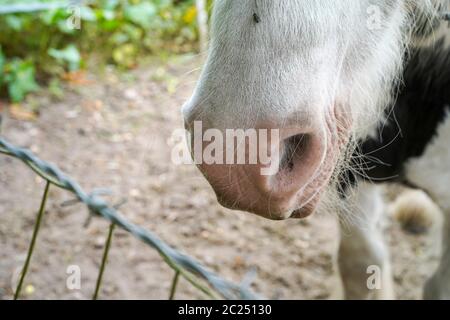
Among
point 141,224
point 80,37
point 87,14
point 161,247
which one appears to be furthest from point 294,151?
point 80,37

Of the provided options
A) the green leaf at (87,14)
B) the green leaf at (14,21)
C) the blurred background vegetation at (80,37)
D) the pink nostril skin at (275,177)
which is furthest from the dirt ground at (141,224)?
the pink nostril skin at (275,177)

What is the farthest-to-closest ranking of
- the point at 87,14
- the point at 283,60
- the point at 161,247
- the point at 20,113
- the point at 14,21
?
the point at 87,14, the point at 14,21, the point at 20,113, the point at 161,247, the point at 283,60

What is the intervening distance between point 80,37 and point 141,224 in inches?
79.1

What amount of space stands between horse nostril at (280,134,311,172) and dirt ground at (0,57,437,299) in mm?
1092

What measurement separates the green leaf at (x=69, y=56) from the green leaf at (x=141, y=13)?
23.1 inches

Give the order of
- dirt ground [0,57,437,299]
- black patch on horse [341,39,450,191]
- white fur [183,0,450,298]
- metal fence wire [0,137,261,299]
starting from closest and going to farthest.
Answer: white fur [183,0,450,298], metal fence wire [0,137,261,299], black patch on horse [341,39,450,191], dirt ground [0,57,437,299]

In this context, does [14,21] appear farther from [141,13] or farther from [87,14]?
[141,13]

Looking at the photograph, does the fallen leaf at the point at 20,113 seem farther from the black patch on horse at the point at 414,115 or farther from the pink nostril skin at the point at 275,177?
the pink nostril skin at the point at 275,177

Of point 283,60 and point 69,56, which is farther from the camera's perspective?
point 69,56

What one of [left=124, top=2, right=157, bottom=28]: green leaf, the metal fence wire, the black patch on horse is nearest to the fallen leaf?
[left=124, top=2, right=157, bottom=28]: green leaf

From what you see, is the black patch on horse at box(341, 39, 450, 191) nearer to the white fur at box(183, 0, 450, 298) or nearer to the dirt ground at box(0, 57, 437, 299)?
the white fur at box(183, 0, 450, 298)

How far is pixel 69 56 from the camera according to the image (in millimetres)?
4086

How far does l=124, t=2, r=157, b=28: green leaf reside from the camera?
4562 millimetres

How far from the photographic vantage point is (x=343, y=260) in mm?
2441
